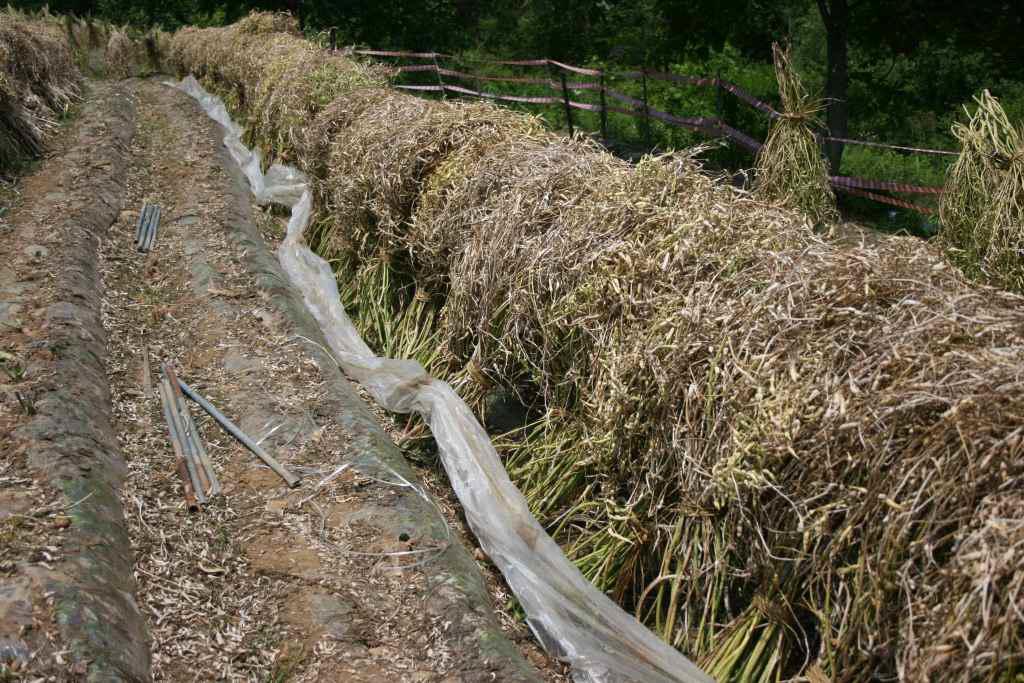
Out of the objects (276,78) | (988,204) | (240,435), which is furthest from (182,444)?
(276,78)

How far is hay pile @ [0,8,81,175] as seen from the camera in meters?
9.20

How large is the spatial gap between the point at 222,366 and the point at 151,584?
200 cm

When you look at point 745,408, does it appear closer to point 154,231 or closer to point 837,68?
point 154,231

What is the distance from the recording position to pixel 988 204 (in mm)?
4148

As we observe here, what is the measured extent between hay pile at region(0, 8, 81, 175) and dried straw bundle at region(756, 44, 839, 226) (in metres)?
7.31

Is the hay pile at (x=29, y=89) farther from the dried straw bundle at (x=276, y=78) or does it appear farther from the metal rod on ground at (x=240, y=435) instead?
the metal rod on ground at (x=240, y=435)

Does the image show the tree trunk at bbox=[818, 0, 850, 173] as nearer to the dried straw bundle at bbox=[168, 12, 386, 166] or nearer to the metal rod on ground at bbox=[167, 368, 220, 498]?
the dried straw bundle at bbox=[168, 12, 386, 166]

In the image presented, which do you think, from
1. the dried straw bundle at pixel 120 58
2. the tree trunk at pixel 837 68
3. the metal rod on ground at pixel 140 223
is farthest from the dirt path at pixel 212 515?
the dried straw bundle at pixel 120 58

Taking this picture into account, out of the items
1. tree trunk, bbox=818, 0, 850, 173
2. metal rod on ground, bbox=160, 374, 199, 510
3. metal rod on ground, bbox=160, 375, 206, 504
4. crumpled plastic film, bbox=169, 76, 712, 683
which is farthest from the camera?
tree trunk, bbox=818, 0, 850, 173

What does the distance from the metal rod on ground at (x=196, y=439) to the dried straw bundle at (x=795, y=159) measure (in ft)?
12.1

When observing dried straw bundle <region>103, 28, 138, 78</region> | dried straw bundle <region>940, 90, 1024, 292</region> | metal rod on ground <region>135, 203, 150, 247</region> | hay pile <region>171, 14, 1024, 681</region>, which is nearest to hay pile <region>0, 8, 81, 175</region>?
metal rod on ground <region>135, 203, 150, 247</region>

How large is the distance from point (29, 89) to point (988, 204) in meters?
11.2

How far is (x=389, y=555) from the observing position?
3.52 m

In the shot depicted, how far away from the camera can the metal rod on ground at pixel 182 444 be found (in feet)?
12.8
